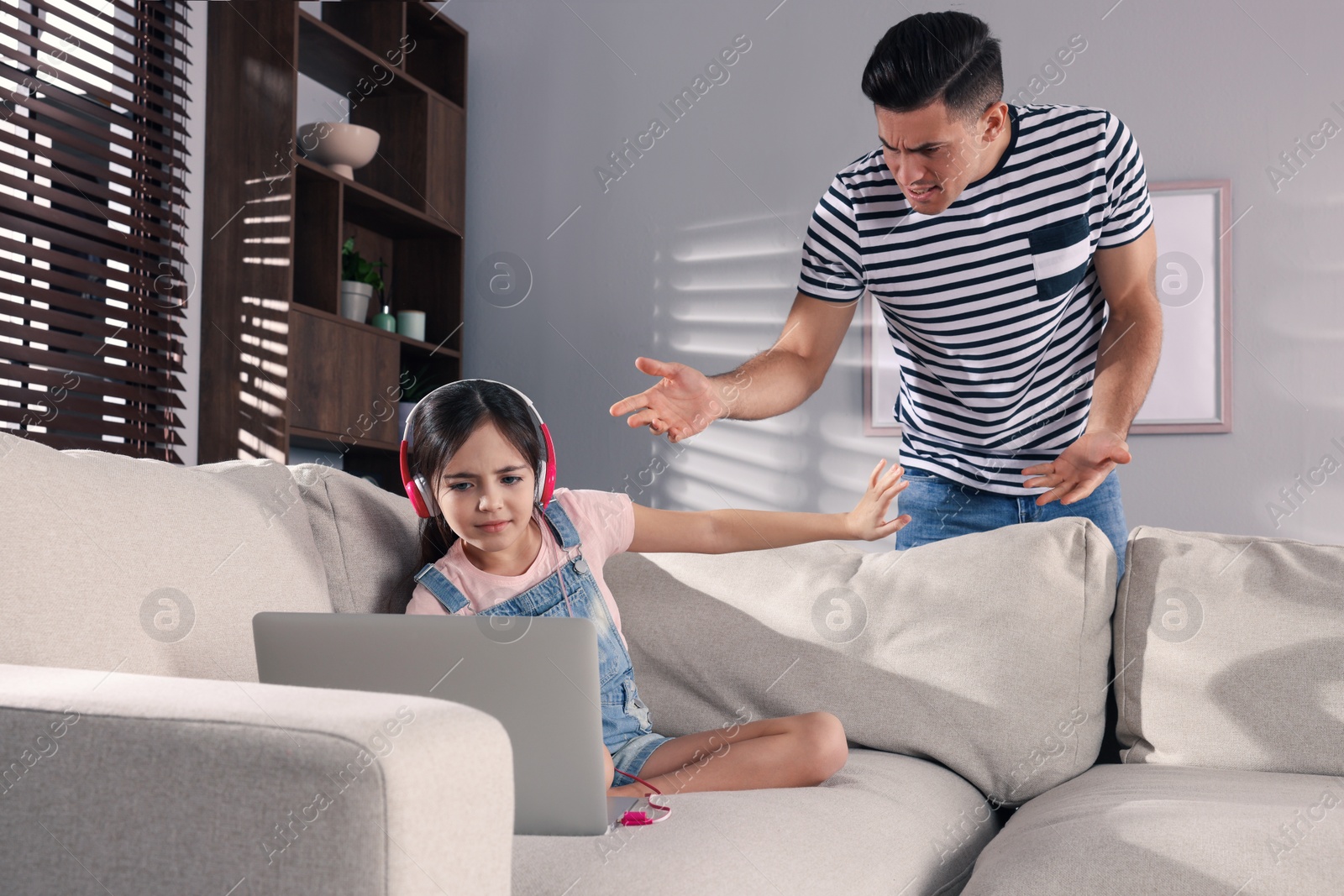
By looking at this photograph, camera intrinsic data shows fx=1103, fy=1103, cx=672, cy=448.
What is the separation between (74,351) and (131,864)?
2172 mm

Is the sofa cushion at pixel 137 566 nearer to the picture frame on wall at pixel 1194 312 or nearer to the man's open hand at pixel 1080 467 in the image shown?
the man's open hand at pixel 1080 467

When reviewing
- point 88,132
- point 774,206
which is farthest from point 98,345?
point 774,206

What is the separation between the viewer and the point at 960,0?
3293 millimetres

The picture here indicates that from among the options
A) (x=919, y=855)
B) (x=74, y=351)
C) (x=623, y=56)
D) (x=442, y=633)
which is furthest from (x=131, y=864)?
(x=623, y=56)

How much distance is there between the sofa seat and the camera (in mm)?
968

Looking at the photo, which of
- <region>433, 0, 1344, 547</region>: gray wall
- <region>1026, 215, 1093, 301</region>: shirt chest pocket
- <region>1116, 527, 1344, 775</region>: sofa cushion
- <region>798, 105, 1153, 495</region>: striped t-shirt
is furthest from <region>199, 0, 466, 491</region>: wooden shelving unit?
<region>1116, 527, 1344, 775</region>: sofa cushion

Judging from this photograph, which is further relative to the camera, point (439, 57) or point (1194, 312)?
point (439, 57)

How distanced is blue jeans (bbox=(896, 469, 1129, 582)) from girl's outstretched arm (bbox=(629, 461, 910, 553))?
153 millimetres

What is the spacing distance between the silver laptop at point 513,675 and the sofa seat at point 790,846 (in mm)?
46

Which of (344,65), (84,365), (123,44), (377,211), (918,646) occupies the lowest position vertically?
(918,646)

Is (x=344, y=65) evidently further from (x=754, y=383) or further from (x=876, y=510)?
(x=876, y=510)

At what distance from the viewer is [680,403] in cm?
159

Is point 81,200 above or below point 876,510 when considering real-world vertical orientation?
above

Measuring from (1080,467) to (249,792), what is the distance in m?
1.23
